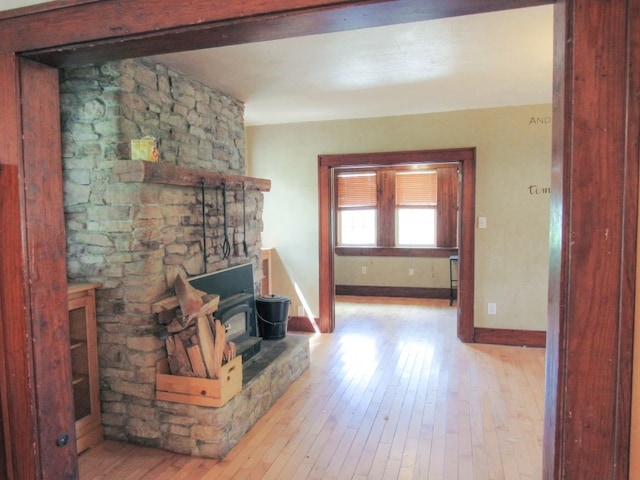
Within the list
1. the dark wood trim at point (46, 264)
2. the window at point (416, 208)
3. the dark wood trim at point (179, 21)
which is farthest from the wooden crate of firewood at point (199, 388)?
the window at point (416, 208)

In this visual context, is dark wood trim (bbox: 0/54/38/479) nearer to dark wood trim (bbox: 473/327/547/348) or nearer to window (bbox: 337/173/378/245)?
dark wood trim (bbox: 473/327/547/348)

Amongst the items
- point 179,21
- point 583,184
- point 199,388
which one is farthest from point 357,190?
point 583,184

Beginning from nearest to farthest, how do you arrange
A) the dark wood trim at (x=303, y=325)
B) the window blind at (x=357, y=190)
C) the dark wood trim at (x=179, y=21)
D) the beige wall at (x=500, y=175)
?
the dark wood trim at (x=179, y=21) → the beige wall at (x=500, y=175) → the dark wood trim at (x=303, y=325) → the window blind at (x=357, y=190)

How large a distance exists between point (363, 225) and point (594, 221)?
665cm

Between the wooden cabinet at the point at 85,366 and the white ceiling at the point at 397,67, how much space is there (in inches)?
64.6

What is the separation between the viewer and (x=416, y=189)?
288 inches

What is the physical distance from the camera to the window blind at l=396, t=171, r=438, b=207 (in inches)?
285

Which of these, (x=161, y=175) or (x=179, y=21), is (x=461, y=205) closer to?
(x=161, y=175)

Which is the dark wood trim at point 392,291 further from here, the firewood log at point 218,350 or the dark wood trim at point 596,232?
the dark wood trim at point 596,232

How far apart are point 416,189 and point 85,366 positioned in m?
5.74

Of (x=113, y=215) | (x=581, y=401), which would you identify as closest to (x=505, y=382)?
(x=581, y=401)

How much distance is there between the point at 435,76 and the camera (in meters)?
3.38

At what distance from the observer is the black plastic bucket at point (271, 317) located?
385cm

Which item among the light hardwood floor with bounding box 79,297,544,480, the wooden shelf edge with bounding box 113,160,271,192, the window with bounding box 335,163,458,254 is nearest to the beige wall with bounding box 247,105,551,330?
the light hardwood floor with bounding box 79,297,544,480
